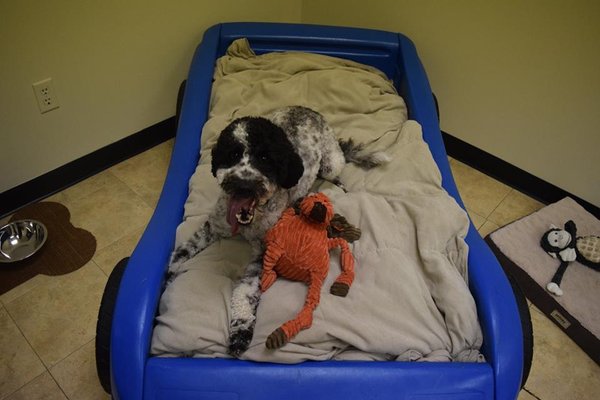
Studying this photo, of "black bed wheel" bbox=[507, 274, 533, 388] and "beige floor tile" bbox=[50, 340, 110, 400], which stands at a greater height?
"black bed wheel" bbox=[507, 274, 533, 388]

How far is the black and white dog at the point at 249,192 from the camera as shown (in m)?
1.15

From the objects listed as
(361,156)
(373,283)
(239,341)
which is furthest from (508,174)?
(239,341)

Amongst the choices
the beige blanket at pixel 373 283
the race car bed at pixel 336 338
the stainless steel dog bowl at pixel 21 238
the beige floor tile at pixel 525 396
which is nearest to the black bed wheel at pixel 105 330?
the race car bed at pixel 336 338

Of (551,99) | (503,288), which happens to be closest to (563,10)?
(551,99)

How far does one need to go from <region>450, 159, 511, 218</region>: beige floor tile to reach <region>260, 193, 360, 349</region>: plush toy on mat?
3.53ft

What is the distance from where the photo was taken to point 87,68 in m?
1.88

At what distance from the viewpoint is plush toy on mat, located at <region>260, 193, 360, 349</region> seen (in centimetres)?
121

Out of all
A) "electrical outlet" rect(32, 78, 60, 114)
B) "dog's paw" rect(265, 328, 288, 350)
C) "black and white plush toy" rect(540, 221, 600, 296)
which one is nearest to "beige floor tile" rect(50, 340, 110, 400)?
"dog's paw" rect(265, 328, 288, 350)

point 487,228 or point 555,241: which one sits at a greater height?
point 555,241

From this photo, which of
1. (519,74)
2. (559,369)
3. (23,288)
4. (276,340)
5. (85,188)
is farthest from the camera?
(85,188)

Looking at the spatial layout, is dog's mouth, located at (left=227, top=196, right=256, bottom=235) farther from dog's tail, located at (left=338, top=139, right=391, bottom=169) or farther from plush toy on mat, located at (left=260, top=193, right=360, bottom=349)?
dog's tail, located at (left=338, top=139, right=391, bottom=169)

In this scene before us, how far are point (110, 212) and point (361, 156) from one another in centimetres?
114

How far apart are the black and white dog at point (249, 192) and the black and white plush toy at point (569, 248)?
3.44 feet

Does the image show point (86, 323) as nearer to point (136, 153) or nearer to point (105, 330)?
point (105, 330)
